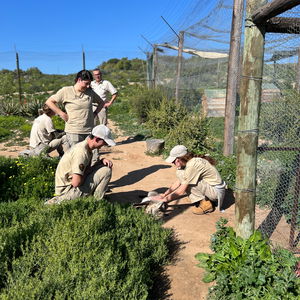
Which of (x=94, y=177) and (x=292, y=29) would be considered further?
(x=94, y=177)

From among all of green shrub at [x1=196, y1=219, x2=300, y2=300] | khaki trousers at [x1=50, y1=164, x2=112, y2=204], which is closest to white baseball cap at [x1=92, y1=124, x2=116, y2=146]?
khaki trousers at [x1=50, y1=164, x2=112, y2=204]

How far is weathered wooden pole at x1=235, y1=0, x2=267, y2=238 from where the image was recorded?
2.65m

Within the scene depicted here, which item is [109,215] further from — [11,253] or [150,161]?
[150,161]

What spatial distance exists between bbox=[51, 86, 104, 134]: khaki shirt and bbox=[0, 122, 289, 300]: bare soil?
1.05 m

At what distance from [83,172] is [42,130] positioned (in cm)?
220

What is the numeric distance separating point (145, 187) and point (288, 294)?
3262 millimetres

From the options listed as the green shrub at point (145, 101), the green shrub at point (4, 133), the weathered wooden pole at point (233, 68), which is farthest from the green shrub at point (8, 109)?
the weathered wooden pole at point (233, 68)

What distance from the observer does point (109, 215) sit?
328cm

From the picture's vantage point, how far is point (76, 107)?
4.46 metres

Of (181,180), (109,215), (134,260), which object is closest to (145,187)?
(181,180)

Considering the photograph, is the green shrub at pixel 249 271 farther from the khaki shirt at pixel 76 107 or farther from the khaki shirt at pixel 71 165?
the khaki shirt at pixel 76 107

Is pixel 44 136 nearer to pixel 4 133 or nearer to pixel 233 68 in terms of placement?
pixel 233 68

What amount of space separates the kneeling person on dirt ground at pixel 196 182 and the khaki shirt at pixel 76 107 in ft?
4.38

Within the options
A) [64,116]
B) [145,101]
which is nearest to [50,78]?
[145,101]
